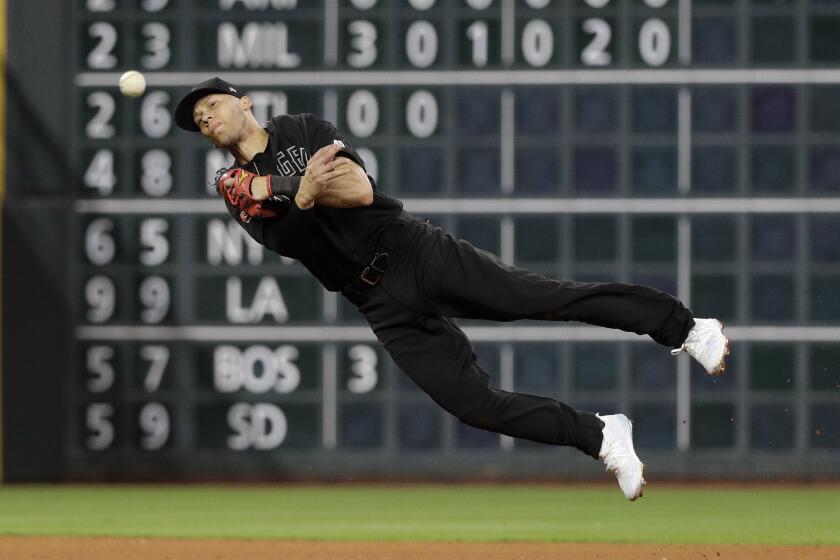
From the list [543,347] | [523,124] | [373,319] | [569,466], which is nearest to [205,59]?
[523,124]

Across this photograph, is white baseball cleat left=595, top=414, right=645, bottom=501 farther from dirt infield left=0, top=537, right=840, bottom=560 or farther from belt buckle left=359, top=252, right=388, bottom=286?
dirt infield left=0, top=537, right=840, bottom=560

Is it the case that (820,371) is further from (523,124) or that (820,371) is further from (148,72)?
(148,72)

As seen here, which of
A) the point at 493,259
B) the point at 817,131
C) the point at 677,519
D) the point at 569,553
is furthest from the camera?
the point at 817,131

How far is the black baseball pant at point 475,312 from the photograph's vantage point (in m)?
5.96

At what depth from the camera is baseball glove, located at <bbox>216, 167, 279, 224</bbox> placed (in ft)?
19.7

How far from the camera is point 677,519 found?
9492 mm

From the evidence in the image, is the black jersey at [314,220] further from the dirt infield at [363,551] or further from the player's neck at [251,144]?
the dirt infield at [363,551]

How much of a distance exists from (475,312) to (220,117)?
3.98ft

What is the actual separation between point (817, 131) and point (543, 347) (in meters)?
2.34

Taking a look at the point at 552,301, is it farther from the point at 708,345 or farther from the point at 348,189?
the point at 348,189

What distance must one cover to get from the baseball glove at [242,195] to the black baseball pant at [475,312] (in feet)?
1.53

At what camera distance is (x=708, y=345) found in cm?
588

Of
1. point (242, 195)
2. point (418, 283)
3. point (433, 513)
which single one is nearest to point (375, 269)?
point (418, 283)

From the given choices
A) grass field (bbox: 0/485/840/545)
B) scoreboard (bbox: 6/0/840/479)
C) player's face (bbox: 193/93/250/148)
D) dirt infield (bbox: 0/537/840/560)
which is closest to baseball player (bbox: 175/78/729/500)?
player's face (bbox: 193/93/250/148)
